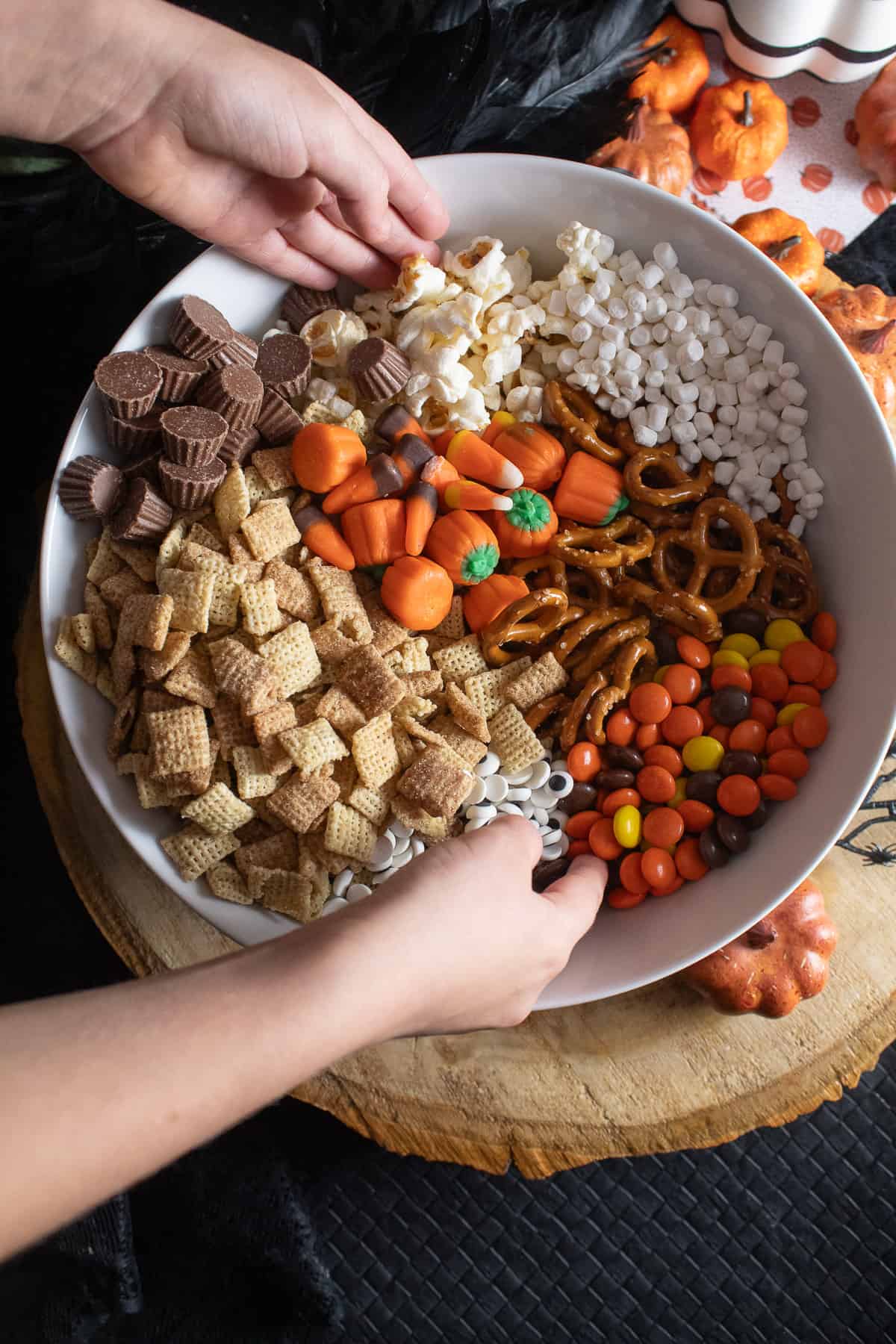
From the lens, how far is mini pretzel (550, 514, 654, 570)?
1.37 meters

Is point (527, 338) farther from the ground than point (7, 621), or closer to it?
farther from the ground

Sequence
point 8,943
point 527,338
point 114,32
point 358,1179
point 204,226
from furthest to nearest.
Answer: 1. point 8,943
2. point 358,1179
3. point 527,338
4. point 204,226
5. point 114,32

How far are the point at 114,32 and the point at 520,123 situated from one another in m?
0.64

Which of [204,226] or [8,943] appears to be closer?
[204,226]

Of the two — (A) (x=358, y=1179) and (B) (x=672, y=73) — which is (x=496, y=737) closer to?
(A) (x=358, y=1179)

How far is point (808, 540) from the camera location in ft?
4.60

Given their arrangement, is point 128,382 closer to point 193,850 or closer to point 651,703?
point 193,850

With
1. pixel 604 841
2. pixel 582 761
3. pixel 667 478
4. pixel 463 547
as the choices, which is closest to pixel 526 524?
Result: pixel 463 547

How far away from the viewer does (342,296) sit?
4.85 ft

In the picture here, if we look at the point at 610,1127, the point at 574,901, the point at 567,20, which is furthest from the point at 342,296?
the point at 610,1127

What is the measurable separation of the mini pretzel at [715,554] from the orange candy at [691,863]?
313mm

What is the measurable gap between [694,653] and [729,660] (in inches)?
1.9

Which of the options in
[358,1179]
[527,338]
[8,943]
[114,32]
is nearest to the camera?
[114,32]

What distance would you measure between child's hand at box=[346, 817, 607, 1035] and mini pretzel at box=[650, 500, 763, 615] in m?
0.47
